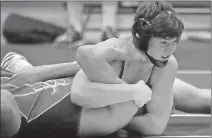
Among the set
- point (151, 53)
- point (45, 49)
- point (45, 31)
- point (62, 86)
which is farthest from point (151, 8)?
point (45, 31)

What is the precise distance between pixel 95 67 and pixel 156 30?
152 mm

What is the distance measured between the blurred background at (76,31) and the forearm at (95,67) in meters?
0.74

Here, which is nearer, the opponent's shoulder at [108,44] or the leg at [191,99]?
the opponent's shoulder at [108,44]

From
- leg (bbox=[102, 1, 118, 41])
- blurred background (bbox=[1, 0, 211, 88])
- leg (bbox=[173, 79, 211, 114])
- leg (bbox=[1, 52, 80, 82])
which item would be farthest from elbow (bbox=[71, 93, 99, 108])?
leg (bbox=[102, 1, 118, 41])

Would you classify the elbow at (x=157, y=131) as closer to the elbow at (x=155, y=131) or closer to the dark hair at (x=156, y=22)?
the elbow at (x=155, y=131)

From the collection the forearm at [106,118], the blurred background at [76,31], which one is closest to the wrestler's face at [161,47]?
the forearm at [106,118]

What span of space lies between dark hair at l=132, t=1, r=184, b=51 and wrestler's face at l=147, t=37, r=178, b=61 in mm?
10

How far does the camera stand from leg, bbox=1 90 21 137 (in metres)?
0.79

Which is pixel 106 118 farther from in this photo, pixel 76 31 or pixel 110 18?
pixel 110 18

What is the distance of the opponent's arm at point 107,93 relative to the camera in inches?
31.6

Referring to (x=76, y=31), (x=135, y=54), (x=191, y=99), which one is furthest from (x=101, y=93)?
(x=76, y=31)

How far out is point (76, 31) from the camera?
1.97 metres

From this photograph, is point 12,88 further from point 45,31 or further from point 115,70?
point 45,31

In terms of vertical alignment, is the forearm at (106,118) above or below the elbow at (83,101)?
below
